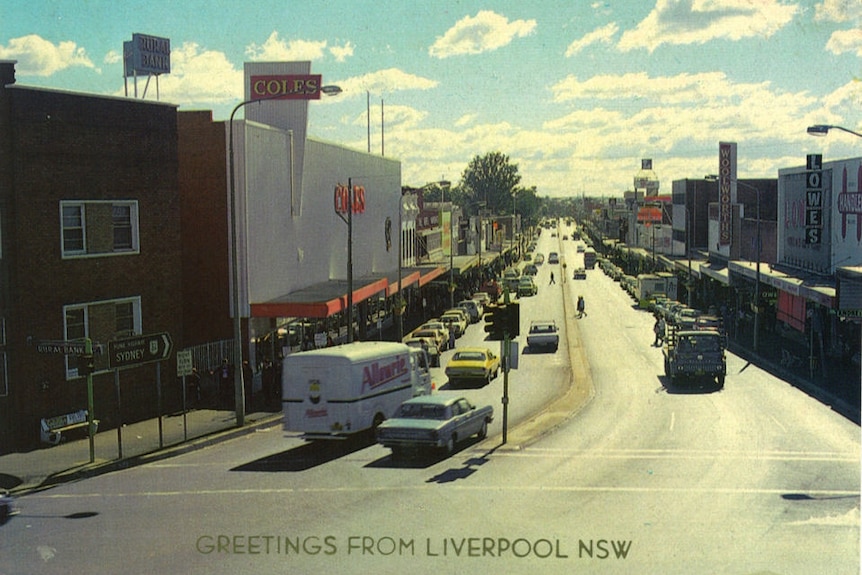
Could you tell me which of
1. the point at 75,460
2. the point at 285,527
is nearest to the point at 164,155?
the point at 75,460

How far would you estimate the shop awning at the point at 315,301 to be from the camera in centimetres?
4206

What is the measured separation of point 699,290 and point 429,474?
258 ft

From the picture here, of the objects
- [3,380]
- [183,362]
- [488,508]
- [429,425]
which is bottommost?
[488,508]

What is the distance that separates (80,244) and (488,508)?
18.9 metres

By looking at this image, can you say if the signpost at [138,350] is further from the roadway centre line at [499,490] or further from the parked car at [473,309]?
the parked car at [473,309]

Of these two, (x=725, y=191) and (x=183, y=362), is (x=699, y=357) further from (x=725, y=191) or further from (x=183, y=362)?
(x=725, y=191)

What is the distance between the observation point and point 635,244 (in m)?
190

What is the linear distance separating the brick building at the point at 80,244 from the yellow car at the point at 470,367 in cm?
1325

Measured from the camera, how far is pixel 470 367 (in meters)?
44.5

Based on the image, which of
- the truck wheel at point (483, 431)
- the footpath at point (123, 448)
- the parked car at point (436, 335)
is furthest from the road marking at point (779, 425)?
the parked car at point (436, 335)

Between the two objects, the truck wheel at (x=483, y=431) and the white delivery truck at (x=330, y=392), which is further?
the truck wheel at (x=483, y=431)

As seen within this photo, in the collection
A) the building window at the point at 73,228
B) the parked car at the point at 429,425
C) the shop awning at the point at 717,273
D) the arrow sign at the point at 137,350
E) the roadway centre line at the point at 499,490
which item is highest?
the building window at the point at 73,228

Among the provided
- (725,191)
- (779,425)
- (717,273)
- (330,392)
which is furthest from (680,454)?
(725,191)

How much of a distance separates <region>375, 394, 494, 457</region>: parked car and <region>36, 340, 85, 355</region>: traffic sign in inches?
332
